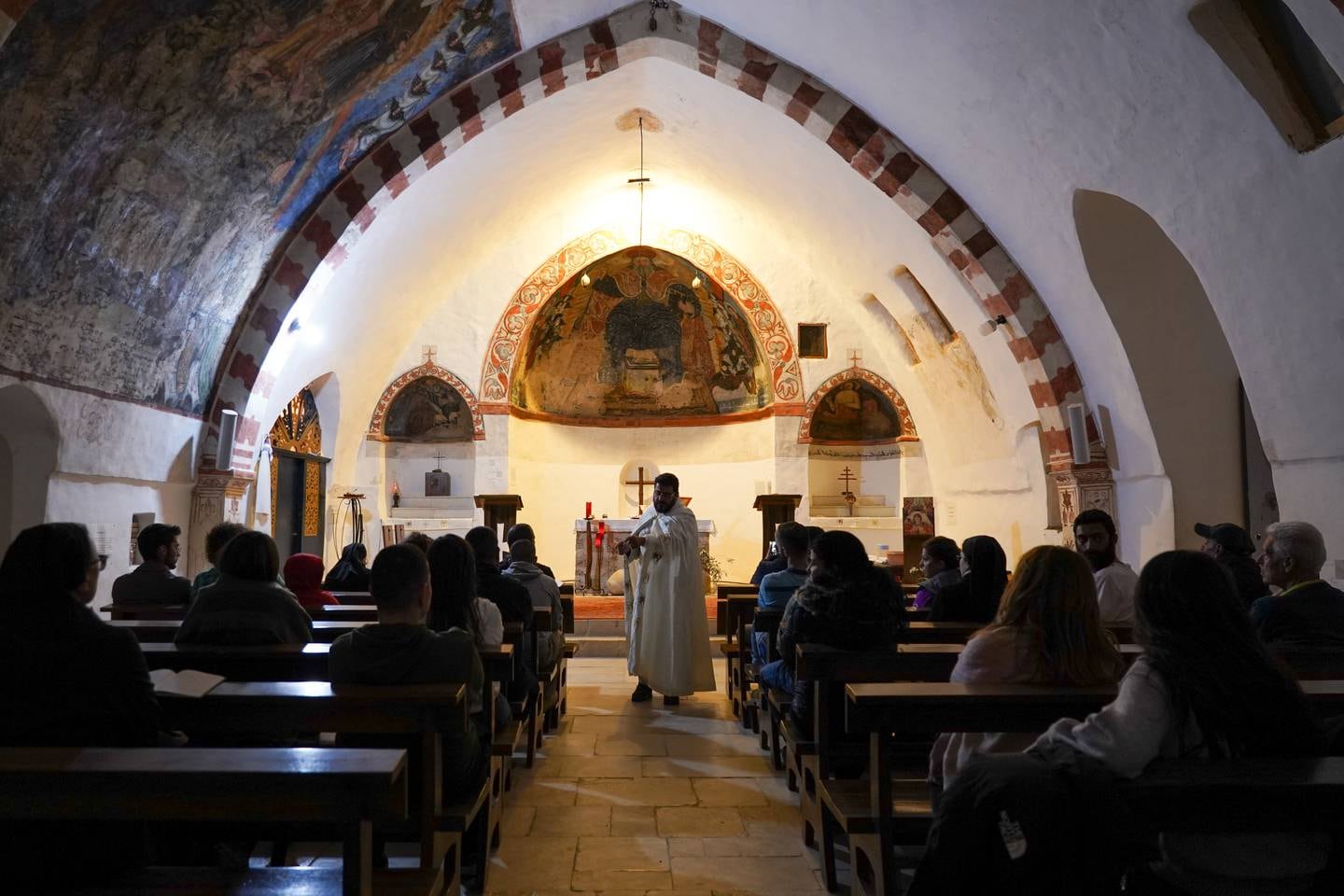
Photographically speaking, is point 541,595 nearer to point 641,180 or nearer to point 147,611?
point 147,611

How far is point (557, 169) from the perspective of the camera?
13.4 metres

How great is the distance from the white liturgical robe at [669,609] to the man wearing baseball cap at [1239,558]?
333cm

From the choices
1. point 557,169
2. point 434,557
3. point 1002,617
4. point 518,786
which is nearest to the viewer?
point 1002,617

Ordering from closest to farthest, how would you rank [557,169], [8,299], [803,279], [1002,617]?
1. [1002,617]
2. [8,299]
3. [557,169]
4. [803,279]

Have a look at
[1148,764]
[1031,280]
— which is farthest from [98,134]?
[1031,280]

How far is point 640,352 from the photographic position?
1731 cm

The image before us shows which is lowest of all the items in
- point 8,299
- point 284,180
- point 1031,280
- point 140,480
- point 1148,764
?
point 1148,764

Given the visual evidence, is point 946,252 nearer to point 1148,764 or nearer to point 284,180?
point 284,180

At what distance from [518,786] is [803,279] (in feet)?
38.7

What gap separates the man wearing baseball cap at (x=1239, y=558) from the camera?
4805 millimetres

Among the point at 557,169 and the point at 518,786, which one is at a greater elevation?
the point at 557,169

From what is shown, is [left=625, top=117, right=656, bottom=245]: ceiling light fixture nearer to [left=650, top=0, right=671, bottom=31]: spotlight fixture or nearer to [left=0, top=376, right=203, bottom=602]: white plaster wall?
[left=650, top=0, right=671, bottom=31]: spotlight fixture

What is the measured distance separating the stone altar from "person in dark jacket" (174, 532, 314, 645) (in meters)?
10.3

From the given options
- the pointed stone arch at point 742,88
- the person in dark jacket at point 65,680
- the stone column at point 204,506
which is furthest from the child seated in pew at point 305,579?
the pointed stone arch at point 742,88
